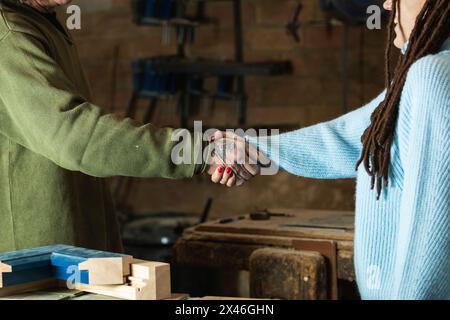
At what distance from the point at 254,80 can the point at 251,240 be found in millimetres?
2193

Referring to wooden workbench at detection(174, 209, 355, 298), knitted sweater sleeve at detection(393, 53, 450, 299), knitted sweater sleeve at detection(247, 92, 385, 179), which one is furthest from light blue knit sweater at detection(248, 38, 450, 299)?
wooden workbench at detection(174, 209, 355, 298)

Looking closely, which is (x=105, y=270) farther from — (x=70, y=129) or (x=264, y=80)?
(x=264, y=80)

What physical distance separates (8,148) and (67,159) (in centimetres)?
21

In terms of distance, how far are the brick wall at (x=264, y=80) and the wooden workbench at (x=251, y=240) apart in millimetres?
1749

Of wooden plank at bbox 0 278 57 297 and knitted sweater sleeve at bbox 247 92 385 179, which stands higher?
knitted sweater sleeve at bbox 247 92 385 179

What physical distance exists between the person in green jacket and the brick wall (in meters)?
2.30

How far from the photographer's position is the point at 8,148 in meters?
1.74

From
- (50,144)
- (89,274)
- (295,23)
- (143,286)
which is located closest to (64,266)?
(89,274)

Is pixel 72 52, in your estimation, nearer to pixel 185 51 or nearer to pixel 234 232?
pixel 234 232

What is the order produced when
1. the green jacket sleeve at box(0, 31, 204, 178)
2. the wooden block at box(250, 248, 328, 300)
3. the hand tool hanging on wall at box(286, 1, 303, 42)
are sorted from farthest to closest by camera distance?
the hand tool hanging on wall at box(286, 1, 303, 42) < the wooden block at box(250, 248, 328, 300) < the green jacket sleeve at box(0, 31, 204, 178)

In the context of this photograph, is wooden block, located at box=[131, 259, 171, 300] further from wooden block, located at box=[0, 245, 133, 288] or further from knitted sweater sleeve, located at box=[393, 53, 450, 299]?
knitted sweater sleeve, located at box=[393, 53, 450, 299]

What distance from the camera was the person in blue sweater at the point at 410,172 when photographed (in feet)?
3.96

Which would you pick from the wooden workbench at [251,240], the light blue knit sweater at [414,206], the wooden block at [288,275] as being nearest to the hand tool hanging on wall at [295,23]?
the wooden workbench at [251,240]

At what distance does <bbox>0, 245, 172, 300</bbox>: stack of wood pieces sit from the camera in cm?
126
